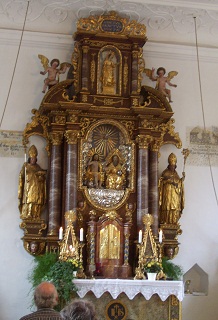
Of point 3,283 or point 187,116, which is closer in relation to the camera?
point 3,283

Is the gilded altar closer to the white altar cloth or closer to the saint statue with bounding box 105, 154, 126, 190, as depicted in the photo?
the saint statue with bounding box 105, 154, 126, 190

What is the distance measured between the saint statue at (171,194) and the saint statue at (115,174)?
891 millimetres

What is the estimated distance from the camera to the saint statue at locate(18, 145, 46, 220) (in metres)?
12.3

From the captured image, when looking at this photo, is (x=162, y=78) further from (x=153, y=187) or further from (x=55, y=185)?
(x=55, y=185)

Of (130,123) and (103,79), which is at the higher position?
(103,79)

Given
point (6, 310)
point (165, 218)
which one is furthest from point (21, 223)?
point (165, 218)

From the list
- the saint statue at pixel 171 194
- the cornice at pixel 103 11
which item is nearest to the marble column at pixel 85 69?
the cornice at pixel 103 11

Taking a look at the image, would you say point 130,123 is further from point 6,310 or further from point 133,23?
point 6,310

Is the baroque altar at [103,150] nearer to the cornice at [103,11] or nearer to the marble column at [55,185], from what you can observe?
the marble column at [55,185]

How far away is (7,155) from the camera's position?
41.7ft

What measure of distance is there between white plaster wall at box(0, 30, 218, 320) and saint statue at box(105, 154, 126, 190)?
112 cm

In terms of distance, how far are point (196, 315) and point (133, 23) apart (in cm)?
616

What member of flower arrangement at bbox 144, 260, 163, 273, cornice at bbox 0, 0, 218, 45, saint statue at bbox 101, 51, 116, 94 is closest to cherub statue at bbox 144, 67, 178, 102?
saint statue at bbox 101, 51, 116, 94

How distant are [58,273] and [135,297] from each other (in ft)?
4.75
